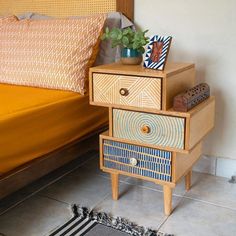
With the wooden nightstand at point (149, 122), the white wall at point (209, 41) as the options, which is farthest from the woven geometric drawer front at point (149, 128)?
the white wall at point (209, 41)

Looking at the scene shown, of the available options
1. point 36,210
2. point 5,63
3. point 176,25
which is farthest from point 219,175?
point 5,63

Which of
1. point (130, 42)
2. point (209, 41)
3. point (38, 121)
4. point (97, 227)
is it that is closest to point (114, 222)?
point (97, 227)

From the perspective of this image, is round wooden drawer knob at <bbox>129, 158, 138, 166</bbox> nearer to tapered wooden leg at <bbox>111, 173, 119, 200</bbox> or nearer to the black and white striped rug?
tapered wooden leg at <bbox>111, 173, 119, 200</bbox>

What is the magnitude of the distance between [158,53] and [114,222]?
0.77 meters

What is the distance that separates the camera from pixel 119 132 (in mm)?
1599

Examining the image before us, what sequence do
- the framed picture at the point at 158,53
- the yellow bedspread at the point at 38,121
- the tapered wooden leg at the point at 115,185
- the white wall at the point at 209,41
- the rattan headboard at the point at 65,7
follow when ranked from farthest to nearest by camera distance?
the rattan headboard at the point at 65,7 < the white wall at the point at 209,41 < the tapered wooden leg at the point at 115,185 < the framed picture at the point at 158,53 < the yellow bedspread at the point at 38,121

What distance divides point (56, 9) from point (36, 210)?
1249mm

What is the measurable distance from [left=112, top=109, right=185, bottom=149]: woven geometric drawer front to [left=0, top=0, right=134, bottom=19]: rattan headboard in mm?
712

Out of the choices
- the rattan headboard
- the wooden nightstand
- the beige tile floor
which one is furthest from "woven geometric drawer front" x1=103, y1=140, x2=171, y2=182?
the rattan headboard

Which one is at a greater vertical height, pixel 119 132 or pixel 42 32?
pixel 42 32

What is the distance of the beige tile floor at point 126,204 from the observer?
4.97 feet

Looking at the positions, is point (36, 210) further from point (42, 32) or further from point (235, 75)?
point (235, 75)

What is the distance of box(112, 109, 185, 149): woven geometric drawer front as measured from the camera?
56.5 inches

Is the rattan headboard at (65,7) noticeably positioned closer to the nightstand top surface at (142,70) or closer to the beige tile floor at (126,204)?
the nightstand top surface at (142,70)
